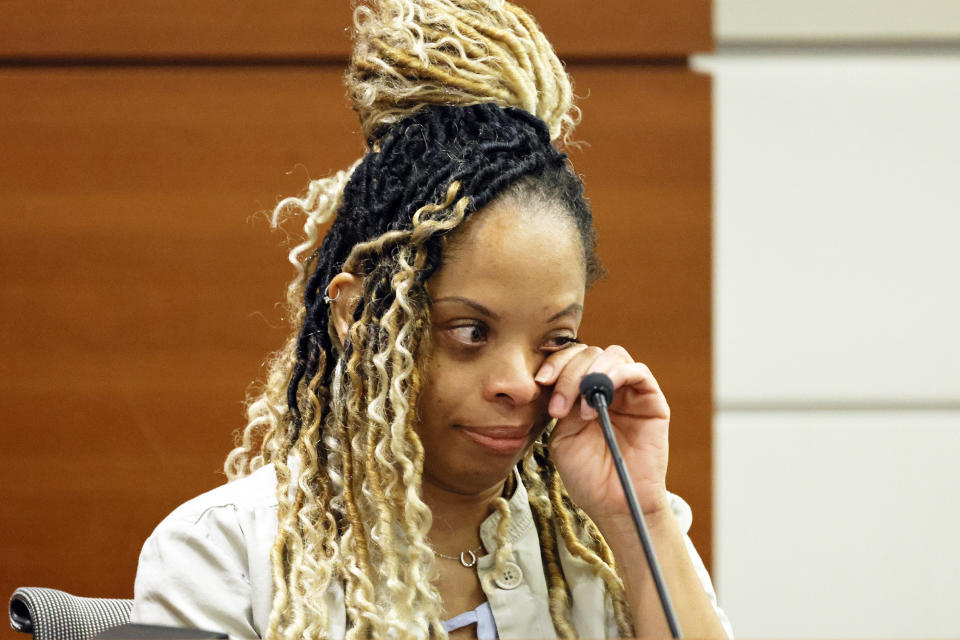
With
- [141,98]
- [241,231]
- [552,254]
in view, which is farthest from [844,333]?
[141,98]

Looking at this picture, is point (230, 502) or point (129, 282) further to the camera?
point (129, 282)

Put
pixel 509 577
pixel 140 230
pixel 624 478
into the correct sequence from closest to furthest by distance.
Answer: pixel 624 478 < pixel 509 577 < pixel 140 230

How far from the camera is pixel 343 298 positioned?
1.01 metres

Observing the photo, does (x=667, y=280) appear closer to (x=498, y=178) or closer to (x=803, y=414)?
(x=803, y=414)

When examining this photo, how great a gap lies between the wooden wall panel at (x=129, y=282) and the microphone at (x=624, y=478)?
747 mm

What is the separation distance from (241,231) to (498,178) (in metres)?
0.67

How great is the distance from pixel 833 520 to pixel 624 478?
2.86 ft

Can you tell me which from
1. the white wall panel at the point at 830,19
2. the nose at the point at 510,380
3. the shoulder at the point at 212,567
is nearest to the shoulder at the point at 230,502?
the shoulder at the point at 212,567

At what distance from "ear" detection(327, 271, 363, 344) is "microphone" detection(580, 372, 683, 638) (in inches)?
9.9

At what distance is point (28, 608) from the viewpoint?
36.9 inches

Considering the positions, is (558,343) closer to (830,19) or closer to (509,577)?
(509,577)

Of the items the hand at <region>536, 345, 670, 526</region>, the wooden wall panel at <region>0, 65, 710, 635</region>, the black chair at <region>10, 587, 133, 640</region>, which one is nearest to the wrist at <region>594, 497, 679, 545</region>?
A: the hand at <region>536, 345, 670, 526</region>

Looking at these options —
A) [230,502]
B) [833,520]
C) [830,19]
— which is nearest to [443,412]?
[230,502]

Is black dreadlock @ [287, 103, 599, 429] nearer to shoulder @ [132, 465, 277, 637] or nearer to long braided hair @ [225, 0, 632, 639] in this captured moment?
long braided hair @ [225, 0, 632, 639]
